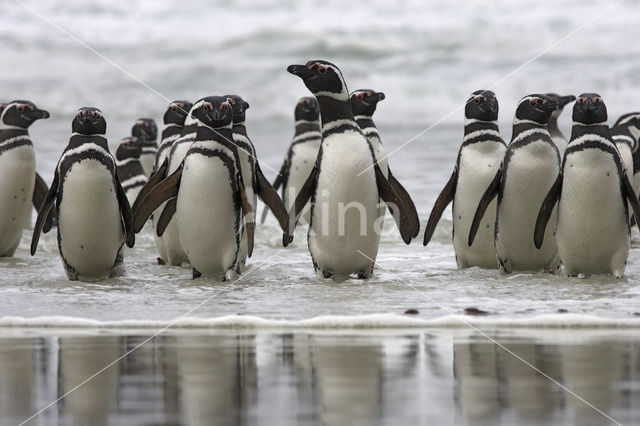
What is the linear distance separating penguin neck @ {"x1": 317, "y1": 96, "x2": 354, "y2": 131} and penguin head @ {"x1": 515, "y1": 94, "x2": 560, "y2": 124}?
3.79 feet

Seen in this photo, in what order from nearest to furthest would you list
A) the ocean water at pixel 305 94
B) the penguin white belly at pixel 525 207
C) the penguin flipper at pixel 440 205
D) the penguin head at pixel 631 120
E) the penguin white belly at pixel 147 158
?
the ocean water at pixel 305 94
the penguin white belly at pixel 525 207
the penguin flipper at pixel 440 205
the penguin head at pixel 631 120
the penguin white belly at pixel 147 158

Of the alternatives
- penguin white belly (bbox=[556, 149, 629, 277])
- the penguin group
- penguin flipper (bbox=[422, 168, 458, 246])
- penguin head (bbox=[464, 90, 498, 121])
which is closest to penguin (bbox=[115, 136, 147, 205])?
the penguin group

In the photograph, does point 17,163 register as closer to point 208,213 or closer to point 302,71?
point 208,213

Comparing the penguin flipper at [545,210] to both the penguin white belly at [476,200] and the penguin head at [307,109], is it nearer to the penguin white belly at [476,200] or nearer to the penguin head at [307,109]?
the penguin white belly at [476,200]

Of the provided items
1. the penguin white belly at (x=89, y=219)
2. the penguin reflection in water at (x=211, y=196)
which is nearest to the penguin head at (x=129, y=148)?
the penguin white belly at (x=89, y=219)

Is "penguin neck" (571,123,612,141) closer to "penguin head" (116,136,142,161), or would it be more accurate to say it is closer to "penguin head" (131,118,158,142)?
"penguin head" (116,136,142,161)

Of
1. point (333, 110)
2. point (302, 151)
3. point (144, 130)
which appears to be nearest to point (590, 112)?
point (333, 110)

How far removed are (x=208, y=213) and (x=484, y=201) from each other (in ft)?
5.63

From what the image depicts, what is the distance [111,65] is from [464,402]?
2486cm

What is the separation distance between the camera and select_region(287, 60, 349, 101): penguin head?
6.22 metres

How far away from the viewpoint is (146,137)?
32.8 ft

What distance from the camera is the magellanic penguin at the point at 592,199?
19.7 ft

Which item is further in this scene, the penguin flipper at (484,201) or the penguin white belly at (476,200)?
the penguin white belly at (476,200)

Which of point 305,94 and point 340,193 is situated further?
point 305,94
